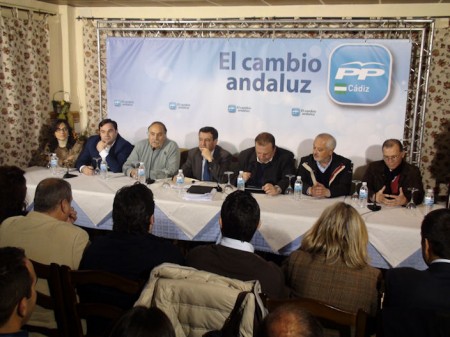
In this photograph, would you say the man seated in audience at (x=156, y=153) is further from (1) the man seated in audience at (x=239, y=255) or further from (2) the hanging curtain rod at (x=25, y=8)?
(1) the man seated in audience at (x=239, y=255)

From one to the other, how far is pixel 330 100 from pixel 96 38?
3031 mm

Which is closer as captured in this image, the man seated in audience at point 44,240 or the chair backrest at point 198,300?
the chair backrest at point 198,300

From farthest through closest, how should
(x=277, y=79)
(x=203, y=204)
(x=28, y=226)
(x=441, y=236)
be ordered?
1. (x=277, y=79)
2. (x=203, y=204)
3. (x=28, y=226)
4. (x=441, y=236)

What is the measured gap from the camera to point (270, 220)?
3305 mm

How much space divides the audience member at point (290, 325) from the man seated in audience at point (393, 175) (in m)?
2.57

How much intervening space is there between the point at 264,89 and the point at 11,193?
10.9 feet

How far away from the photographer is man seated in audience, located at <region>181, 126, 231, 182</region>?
15.0ft

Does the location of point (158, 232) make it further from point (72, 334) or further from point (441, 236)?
point (441, 236)

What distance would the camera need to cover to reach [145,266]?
209 cm

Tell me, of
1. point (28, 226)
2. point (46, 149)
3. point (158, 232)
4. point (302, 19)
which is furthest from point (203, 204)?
point (302, 19)

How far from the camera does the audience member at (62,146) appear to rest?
4.79 m

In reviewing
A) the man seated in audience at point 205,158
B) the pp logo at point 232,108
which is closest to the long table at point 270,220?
the man seated in audience at point 205,158

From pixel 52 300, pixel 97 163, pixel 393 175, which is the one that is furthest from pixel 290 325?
pixel 97 163

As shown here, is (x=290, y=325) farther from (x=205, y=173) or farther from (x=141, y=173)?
(x=205, y=173)
